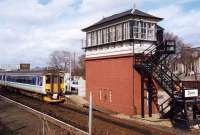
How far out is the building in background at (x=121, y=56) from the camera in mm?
29203

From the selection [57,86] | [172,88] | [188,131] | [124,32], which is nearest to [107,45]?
[124,32]

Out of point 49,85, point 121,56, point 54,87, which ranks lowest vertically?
point 54,87

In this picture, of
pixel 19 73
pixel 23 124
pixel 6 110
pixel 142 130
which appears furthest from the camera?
pixel 19 73

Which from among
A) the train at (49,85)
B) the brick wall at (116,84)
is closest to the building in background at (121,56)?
the brick wall at (116,84)

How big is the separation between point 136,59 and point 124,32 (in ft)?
9.64

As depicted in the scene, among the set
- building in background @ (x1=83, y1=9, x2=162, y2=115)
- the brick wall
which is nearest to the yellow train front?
the brick wall

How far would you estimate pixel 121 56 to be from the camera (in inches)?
1197

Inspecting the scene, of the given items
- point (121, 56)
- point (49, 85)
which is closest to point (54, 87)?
point (49, 85)

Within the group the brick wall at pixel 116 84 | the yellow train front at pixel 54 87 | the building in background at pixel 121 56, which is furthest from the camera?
the yellow train front at pixel 54 87

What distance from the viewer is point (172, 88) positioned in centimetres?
2556

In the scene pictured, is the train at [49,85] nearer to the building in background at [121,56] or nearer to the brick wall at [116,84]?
the brick wall at [116,84]

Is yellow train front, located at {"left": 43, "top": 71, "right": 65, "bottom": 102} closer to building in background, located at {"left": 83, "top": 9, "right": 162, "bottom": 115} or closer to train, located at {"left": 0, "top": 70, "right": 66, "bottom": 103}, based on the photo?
train, located at {"left": 0, "top": 70, "right": 66, "bottom": 103}

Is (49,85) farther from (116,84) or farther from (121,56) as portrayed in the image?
(121,56)

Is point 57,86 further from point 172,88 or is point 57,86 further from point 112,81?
point 172,88
